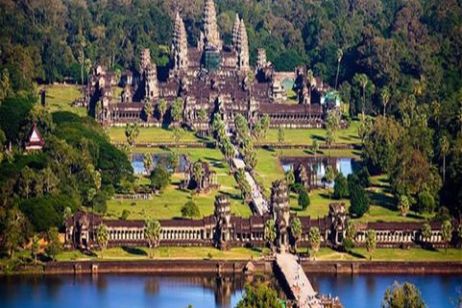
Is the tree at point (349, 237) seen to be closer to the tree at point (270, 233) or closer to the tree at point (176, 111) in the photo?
the tree at point (270, 233)

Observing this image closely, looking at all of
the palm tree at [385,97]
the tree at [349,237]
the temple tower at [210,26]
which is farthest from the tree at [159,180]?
the temple tower at [210,26]

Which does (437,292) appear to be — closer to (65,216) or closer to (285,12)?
(65,216)

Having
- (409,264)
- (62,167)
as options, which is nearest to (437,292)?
(409,264)

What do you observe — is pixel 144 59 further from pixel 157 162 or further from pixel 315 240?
pixel 315 240

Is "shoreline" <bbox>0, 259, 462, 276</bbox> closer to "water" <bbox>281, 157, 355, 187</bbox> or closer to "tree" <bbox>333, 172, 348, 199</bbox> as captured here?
"tree" <bbox>333, 172, 348, 199</bbox>

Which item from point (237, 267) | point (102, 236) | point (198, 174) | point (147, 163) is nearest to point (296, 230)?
point (237, 267)

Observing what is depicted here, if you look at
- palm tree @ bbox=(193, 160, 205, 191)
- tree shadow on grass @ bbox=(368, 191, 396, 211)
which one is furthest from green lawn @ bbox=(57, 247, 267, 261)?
palm tree @ bbox=(193, 160, 205, 191)
